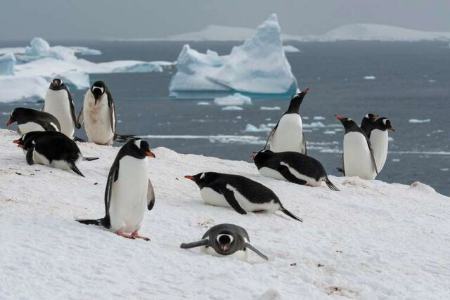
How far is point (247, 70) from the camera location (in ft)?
185

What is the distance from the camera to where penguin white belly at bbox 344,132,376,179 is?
1101 centimetres

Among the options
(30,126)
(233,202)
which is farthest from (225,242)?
(30,126)

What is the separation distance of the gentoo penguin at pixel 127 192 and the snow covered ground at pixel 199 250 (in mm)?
204

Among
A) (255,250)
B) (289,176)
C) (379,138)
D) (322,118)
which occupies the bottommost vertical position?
(322,118)

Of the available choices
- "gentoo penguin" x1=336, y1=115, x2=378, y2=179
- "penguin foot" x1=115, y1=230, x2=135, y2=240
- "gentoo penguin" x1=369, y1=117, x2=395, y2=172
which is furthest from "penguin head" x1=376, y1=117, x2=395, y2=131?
"penguin foot" x1=115, y1=230, x2=135, y2=240

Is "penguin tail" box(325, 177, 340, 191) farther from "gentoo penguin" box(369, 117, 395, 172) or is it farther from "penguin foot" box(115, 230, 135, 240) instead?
"penguin foot" box(115, 230, 135, 240)

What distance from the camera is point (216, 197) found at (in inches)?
272

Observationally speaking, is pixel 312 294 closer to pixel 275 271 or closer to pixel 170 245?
pixel 275 271

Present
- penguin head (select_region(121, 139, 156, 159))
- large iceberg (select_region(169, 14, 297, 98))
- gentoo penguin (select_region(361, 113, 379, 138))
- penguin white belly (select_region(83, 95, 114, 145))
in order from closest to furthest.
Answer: penguin head (select_region(121, 139, 156, 159))
penguin white belly (select_region(83, 95, 114, 145))
gentoo penguin (select_region(361, 113, 379, 138))
large iceberg (select_region(169, 14, 297, 98))

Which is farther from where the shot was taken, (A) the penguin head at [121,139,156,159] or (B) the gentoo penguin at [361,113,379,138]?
(B) the gentoo penguin at [361,113,379,138]

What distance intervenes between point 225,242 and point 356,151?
20.1 ft

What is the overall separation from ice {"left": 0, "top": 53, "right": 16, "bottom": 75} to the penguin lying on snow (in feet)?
164

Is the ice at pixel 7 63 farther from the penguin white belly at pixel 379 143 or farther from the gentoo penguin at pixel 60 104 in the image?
the penguin white belly at pixel 379 143

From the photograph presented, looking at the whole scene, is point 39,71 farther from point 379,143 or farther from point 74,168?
point 74,168
